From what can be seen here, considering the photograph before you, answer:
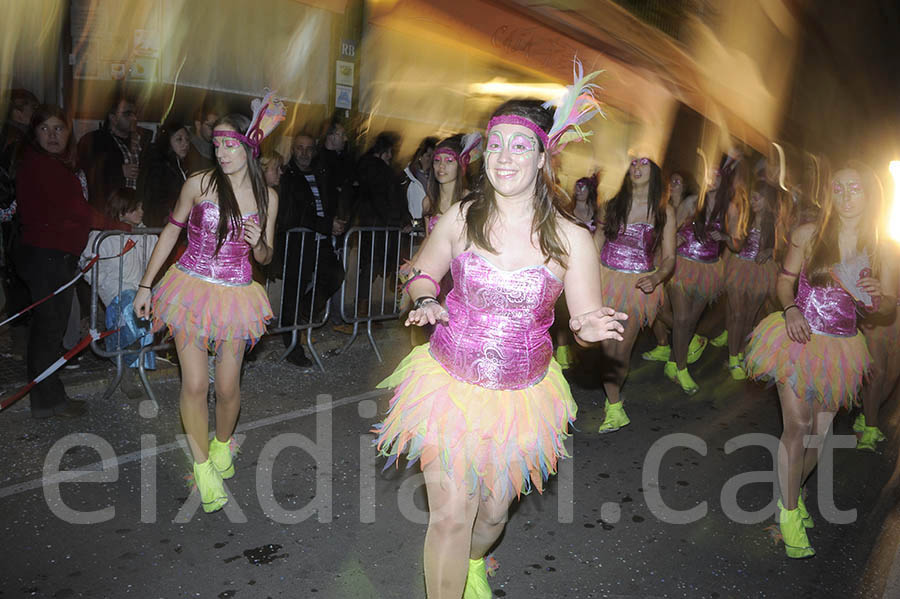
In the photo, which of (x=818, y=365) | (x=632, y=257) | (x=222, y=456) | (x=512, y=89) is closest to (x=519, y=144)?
(x=818, y=365)

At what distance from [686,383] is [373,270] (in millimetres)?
3728

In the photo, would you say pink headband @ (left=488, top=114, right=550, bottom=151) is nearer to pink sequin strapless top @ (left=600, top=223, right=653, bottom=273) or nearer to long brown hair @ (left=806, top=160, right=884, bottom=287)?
long brown hair @ (left=806, top=160, right=884, bottom=287)

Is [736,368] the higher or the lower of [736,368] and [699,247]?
the lower

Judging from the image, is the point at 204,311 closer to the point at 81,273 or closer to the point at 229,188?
the point at 229,188

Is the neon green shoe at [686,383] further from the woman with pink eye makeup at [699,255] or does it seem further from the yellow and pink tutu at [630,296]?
the yellow and pink tutu at [630,296]

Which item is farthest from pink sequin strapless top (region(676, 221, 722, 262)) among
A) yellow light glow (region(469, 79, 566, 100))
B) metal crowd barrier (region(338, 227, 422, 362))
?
yellow light glow (region(469, 79, 566, 100))

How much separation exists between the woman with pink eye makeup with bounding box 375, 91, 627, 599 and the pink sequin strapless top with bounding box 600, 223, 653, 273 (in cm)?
324

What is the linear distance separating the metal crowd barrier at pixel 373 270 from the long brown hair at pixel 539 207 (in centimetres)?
464

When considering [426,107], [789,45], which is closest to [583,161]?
[426,107]

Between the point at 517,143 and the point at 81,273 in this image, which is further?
the point at 81,273

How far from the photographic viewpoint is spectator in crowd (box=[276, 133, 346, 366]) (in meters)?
7.49

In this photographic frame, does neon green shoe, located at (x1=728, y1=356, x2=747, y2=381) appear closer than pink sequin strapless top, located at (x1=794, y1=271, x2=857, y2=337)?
No

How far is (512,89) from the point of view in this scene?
15531mm

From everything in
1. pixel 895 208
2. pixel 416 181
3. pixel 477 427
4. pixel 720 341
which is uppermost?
pixel 416 181
